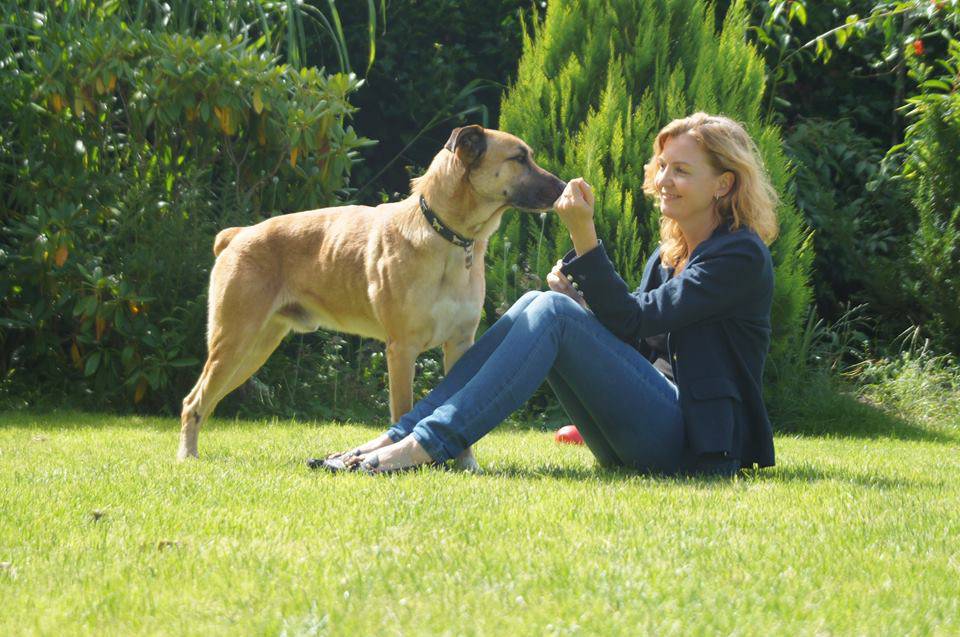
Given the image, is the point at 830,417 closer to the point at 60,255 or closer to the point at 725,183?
the point at 725,183

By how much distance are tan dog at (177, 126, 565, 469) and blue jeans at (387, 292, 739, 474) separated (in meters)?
0.47

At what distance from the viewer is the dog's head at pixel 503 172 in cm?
497

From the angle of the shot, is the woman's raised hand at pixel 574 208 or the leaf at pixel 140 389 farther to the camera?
the leaf at pixel 140 389

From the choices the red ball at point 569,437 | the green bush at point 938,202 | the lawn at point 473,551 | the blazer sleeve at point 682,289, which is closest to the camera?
the lawn at point 473,551

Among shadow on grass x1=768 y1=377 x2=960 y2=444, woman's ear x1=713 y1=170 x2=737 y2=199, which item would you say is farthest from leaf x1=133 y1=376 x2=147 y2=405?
woman's ear x1=713 y1=170 x2=737 y2=199

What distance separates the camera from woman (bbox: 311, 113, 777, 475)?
13.0ft

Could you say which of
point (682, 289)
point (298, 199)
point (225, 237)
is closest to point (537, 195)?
point (682, 289)

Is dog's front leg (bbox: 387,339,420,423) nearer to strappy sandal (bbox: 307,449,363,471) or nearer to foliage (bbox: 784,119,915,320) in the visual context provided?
strappy sandal (bbox: 307,449,363,471)

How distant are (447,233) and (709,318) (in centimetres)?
139

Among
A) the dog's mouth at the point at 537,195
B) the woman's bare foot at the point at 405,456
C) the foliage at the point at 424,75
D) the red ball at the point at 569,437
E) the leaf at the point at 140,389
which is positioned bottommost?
the red ball at the point at 569,437

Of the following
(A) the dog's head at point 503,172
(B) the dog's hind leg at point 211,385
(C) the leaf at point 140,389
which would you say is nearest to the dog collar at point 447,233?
(A) the dog's head at point 503,172

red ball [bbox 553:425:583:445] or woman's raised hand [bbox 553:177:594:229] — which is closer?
woman's raised hand [bbox 553:177:594:229]

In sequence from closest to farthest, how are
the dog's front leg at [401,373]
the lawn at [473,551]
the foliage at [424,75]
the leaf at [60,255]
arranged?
the lawn at [473,551], the dog's front leg at [401,373], the leaf at [60,255], the foliage at [424,75]

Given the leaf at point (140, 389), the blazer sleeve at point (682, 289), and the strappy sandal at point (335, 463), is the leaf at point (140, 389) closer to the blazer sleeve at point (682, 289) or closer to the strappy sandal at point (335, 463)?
the strappy sandal at point (335, 463)
